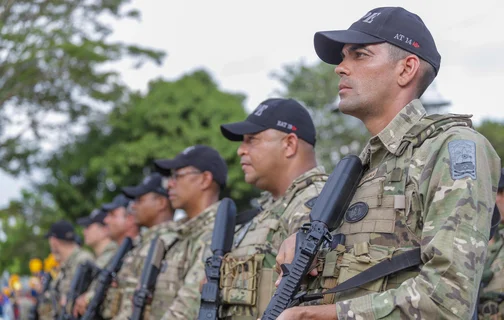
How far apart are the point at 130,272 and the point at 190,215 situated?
4.86 ft

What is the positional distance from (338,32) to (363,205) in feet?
2.54

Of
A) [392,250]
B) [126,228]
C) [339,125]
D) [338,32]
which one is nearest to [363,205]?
[392,250]

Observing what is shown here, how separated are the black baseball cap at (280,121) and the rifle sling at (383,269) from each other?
2.08 metres

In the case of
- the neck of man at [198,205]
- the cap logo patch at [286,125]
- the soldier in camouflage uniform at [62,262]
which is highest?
the cap logo patch at [286,125]

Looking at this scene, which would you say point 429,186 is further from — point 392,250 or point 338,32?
point 338,32

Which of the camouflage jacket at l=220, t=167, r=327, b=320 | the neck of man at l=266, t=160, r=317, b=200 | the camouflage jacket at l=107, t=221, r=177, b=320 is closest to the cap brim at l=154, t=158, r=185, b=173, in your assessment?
the camouflage jacket at l=107, t=221, r=177, b=320

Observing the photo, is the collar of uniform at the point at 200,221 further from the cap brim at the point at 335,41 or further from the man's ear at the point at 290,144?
the cap brim at the point at 335,41

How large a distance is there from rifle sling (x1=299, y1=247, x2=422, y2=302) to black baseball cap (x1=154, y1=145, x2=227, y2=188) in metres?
3.51

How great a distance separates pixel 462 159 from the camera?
7.86 feet

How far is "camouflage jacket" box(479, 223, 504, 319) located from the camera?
510 centimetres

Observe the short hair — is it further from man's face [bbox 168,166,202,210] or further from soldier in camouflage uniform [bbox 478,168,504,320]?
man's face [bbox 168,166,202,210]

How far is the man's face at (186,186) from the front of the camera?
6.02 meters

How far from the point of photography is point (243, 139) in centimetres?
476

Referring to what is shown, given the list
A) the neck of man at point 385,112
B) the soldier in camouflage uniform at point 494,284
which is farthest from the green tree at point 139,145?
the neck of man at point 385,112
